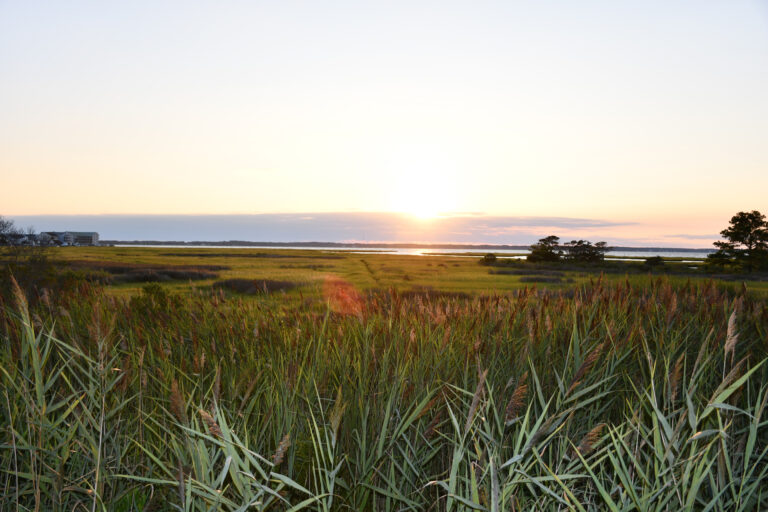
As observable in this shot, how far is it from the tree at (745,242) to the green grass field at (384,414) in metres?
56.0

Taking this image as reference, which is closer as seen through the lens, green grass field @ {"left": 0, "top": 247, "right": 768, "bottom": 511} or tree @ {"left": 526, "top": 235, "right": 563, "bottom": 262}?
green grass field @ {"left": 0, "top": 247, "right": 768, "bottom": 511}

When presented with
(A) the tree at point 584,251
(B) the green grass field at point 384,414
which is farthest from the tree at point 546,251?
(B) the green grass field at point 384,414

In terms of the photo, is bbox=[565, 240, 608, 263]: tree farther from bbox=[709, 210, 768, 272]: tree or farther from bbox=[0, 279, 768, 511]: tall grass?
bbox=[0, 279, 768, 511]: tall grass

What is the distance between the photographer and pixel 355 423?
303cm

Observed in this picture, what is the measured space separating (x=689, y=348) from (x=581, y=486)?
2.61 meters

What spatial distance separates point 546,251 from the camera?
7088 cm

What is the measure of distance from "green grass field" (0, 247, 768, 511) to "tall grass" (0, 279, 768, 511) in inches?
1.0

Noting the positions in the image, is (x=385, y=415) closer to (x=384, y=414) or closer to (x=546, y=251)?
(x=384, y=414)

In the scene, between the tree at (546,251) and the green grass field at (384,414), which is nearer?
the green grass field at (384,414)

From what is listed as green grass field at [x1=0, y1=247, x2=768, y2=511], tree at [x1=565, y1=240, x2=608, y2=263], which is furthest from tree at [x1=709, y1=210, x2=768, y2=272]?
green grass field at [x1=0, y1=247, x2=768, y2=511]

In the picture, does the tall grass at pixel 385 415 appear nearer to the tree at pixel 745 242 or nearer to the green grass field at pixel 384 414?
the green grass field at pixel 384 414

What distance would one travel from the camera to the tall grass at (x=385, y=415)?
1804 millimetres

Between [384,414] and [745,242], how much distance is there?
6322 cm

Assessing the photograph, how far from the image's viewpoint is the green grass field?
1809 mm
